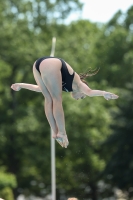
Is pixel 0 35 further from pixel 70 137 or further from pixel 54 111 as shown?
pixel 54 111

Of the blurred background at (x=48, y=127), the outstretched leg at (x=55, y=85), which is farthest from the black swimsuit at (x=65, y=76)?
the blurred background at (x=48, y=127)

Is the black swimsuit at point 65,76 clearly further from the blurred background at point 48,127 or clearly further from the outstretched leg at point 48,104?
the blurred background at point 48,127

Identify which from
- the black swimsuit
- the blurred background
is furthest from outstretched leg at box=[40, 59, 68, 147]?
the blurred background

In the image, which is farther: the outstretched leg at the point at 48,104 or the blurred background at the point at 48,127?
the blurred background at the point at 48,127

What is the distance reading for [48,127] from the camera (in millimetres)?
40188

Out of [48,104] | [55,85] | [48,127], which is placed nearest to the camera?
[55,85]

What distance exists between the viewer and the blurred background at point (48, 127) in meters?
38.3

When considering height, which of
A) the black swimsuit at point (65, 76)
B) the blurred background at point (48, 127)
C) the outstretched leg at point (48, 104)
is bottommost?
the outstretched leg at point (48, 104)

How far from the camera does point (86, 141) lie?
41.1 m

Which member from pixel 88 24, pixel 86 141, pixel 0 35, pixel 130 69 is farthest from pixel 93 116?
pixel 88 24

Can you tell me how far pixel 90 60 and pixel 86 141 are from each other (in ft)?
19.3

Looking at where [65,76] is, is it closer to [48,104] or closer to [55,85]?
[55,85]

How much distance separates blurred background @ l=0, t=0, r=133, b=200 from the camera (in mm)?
38281

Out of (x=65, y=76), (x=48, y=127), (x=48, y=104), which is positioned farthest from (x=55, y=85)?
(x=48, y=127)
